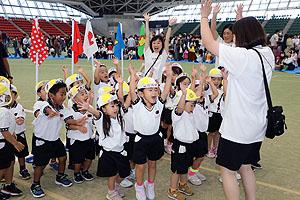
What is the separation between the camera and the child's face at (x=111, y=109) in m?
3.43

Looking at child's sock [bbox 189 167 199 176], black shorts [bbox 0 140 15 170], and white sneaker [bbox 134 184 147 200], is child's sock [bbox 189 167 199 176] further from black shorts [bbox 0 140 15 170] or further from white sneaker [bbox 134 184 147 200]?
black shorts [bbox 0 140 15 170]

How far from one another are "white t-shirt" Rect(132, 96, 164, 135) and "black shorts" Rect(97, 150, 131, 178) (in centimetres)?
44

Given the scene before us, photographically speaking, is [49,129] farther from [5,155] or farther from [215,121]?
[215,121]

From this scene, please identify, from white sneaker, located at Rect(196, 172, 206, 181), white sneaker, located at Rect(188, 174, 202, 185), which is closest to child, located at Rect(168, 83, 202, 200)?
white sneaker, located at Rect(188, 174, 202, 185)

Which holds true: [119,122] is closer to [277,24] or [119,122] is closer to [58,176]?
[58,176]

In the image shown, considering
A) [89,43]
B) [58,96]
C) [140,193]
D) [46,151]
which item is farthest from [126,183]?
[89,43]

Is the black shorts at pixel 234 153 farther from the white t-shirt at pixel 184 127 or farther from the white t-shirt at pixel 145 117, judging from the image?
the white t-shirt at pixel 145 117

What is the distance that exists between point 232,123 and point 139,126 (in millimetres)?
1277

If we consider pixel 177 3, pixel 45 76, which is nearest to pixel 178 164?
pixel 45 76

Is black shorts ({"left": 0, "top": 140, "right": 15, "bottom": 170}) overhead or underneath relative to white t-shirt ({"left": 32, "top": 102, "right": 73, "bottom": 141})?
underneath

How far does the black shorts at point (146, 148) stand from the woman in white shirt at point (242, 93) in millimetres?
1019

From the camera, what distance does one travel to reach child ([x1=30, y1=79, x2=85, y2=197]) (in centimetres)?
362

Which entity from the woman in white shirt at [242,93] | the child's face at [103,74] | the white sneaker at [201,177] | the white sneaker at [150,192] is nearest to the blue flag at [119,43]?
the child's face at [103,74]

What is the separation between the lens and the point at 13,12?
37.0 m
